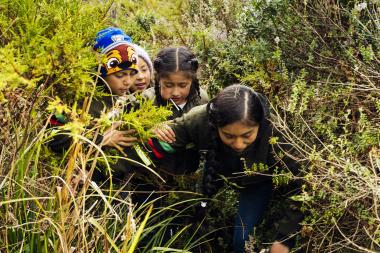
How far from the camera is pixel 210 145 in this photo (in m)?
3.08

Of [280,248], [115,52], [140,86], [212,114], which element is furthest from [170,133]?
[140,86]

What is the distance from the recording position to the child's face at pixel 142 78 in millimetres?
3998

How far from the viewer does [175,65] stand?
11.2ft

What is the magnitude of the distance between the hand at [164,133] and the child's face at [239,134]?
0.28 metres

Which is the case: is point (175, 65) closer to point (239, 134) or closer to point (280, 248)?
point (239, 134)

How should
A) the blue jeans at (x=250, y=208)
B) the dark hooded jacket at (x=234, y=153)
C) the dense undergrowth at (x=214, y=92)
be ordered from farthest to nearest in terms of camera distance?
the blue jeans at (x=250, y=208)
the dark hooded jacket at (x=234, y=153)
the dense undergrowth at (x=214, y=92)

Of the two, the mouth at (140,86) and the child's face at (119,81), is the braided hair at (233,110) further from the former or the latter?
the mouth at (140,86)

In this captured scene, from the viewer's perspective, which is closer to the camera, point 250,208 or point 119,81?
point 250,208

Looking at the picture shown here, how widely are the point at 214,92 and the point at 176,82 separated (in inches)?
27.1

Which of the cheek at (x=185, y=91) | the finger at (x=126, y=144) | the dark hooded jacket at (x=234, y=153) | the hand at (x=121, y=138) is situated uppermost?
the hand at (x=121, y=138)

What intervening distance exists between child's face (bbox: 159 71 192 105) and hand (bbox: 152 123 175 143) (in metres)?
0.42

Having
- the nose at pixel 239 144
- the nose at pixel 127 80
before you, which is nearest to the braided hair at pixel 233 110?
the nose at pixel 239 144

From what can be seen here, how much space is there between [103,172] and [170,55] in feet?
2.82

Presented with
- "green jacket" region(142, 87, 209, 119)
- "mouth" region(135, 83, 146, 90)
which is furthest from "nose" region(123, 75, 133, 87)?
"mouth" region(135, 83, 146, 90)
